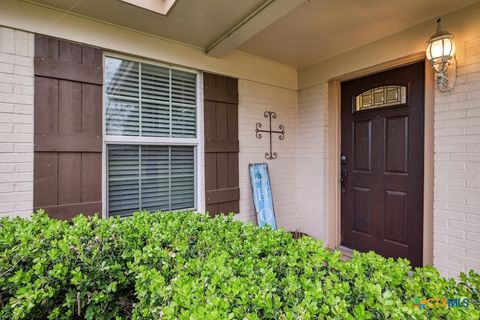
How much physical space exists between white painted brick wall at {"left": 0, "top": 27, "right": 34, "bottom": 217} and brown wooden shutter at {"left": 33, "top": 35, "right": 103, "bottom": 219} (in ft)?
0.14

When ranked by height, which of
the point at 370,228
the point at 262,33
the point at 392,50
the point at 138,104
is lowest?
the point at 370,228

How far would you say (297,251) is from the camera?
1081mm

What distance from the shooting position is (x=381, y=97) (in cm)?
270

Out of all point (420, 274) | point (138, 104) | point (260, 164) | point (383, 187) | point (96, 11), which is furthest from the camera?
point (260, 164)

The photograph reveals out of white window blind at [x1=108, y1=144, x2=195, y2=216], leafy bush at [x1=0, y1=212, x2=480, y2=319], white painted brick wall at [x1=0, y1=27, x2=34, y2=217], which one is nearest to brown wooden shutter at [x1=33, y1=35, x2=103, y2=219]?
white painted brick wall at [x1=0, y1=27, x2=34, y2=217]

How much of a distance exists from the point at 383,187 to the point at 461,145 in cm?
80

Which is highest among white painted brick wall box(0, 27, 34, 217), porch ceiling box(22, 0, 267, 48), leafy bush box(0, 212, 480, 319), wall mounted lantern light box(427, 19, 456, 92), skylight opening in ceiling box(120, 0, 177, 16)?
skylight opening in ceiling box(120, 0, 177, 16)

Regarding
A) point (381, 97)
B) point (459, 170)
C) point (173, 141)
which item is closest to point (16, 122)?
point (173, 141)

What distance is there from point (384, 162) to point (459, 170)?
664mm

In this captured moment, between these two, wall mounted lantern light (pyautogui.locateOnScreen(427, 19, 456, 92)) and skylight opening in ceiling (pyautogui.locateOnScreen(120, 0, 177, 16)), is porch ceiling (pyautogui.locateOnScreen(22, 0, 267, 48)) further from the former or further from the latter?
wall mounted lantern light (pyautogui.locateOnScreen(427, 19, 456, 92))

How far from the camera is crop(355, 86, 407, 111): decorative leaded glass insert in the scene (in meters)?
2.54

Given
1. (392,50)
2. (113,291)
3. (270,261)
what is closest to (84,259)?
(113,291)

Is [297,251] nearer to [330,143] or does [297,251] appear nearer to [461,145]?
[461,145]

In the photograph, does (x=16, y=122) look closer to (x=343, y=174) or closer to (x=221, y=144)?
(x=221, y=144)
